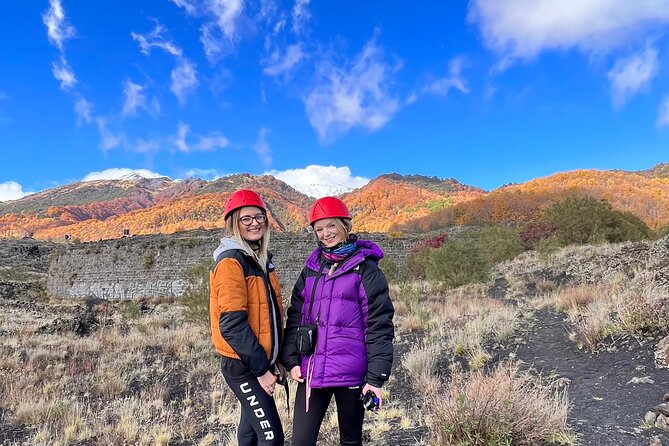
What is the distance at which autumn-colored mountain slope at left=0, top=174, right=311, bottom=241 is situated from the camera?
6988 centimetres

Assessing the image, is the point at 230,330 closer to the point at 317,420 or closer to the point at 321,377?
the point at 321,377

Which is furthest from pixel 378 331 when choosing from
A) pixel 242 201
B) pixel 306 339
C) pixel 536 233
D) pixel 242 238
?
pixel 536 233

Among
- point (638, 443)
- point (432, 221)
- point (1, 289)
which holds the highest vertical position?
point (432, 221)

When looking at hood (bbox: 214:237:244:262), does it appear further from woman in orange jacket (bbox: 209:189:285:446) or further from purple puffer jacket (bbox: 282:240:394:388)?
purple puffer jacket (bbox: 282:240:394:388)

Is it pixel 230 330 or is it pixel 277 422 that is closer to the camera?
pixel 230 330

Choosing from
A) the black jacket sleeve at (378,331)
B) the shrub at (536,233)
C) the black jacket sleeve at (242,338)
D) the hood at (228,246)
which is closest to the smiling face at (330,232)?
the black jacket sleeve at (378,331)

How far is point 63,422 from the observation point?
163 inches

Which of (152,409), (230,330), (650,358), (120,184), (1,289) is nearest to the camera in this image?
(230,330)

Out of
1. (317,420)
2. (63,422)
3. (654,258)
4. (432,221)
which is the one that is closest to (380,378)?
(317,420)

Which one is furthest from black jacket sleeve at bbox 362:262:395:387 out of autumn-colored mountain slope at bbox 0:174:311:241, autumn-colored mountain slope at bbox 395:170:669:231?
autumn-colored mountain slope at bbox 395:170:669:231

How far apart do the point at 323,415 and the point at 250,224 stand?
42.0 inches

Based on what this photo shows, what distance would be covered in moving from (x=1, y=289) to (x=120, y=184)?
130 meters

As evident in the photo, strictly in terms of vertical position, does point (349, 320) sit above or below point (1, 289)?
below

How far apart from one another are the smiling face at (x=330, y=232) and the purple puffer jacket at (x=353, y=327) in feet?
0.47
